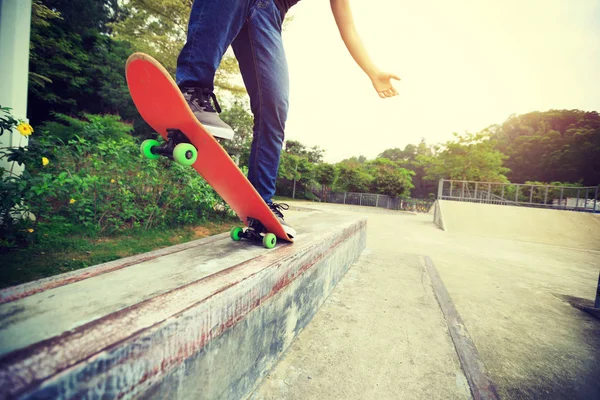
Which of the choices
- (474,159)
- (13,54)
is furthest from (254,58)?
(474,159)

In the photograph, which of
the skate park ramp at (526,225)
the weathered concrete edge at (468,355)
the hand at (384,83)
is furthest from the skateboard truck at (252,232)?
the skate park ramp at (526,225)

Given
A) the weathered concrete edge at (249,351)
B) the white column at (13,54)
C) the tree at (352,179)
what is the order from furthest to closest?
the tree at (352,179)
the white column at (13,54)
the weathered concrete edge at (249,351)

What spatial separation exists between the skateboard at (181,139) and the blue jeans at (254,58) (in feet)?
0.53

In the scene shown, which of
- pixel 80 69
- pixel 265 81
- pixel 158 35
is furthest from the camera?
pixel 80 69

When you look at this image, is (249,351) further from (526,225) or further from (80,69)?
(80,69)

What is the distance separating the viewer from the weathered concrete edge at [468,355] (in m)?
0.87

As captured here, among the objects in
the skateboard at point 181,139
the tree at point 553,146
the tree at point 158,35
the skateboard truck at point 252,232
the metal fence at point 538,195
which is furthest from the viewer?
the tree at point 553,146

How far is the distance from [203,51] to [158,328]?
3.15ft

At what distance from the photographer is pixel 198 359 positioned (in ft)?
1.87

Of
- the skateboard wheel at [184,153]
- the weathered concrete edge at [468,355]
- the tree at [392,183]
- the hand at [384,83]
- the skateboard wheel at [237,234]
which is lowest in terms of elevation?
the weathered concrete edge at [468,355]

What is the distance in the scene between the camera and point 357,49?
5.32ft

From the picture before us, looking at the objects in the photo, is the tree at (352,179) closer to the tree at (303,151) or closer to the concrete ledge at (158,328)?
the tree at (303,151)

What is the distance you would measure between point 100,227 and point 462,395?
2768 mm

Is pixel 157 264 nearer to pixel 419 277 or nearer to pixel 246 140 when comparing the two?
pixel 419 277
